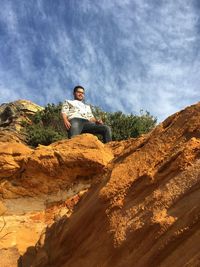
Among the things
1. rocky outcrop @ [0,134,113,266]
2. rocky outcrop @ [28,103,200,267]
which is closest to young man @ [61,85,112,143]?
rocky outcrop @ [0,134,113,266]

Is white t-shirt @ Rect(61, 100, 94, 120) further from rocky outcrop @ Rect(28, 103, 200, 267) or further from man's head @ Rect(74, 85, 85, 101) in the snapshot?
rocky outcrop @ Rect(28, 103, 200, 267)

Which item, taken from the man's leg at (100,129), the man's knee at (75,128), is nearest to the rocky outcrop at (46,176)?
the man's knee at (75,128)

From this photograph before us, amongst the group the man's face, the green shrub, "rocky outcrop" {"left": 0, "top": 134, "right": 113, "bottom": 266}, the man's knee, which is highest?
the green shrub

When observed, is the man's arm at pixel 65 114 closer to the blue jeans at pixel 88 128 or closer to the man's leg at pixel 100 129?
the blue jeans at pixel 88 128

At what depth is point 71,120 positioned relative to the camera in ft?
31.4

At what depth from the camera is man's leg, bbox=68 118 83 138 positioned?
942 centimetres

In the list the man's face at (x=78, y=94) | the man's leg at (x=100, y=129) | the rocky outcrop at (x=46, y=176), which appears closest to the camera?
the rocky outcrop at (x=46, y=176)

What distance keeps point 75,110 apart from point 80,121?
0.24 m

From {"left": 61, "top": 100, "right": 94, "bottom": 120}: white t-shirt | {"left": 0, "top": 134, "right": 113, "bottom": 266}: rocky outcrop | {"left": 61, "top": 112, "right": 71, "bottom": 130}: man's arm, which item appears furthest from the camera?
{"left": 61, "top": 100, "right": 94, "bottom": 120}: white t-shirt

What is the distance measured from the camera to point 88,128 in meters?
9.62

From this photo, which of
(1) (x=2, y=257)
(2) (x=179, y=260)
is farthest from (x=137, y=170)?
(1) (x=2, y=257)

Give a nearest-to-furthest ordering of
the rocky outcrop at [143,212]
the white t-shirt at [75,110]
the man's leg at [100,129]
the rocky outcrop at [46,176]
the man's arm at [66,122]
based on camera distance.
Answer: the rocky outcrop at [143,212] < the rocky outcrop at [46,176] < the man's arm at [66,122] < the man's leg at [100,129] < the white t-shirt at [75,110]

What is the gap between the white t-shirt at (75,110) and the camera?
9.69 m

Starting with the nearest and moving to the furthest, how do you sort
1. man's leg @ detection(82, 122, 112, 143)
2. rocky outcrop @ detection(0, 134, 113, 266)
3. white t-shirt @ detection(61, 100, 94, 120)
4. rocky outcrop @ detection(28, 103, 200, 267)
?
rocky outcrop @ detection(28, 103, 200, 267) → rocky outcrop @ detection(0, 134, 113, 266) → man's leg @ detection(82, 122, 112, 143) → white t-shirt @ detection(61, 100, 94, 120)
